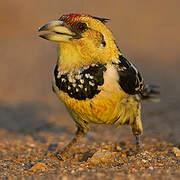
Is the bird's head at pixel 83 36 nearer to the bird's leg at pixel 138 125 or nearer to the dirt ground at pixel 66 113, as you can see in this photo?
the bird's leg at pixel 138 125

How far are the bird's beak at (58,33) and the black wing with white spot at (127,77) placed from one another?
65 cm

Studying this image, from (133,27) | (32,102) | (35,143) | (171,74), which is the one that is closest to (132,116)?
(35,143)

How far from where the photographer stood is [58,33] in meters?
3.84

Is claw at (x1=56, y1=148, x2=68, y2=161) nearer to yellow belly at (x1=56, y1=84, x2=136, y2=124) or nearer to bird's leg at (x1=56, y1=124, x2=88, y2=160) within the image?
bird's leg at (x1=56, y1=124, x2=88, y2=160)

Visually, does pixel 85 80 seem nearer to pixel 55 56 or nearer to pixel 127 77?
pixel 127 77

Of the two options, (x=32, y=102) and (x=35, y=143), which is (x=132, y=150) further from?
(x=32, y=102)

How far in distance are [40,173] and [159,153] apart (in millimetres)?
1603

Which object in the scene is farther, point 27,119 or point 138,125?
point 27,119

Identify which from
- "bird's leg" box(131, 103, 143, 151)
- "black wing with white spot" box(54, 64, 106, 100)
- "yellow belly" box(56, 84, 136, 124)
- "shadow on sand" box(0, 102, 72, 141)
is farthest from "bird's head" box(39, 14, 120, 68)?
"shadow on sand" box(0, 102, 72, 141)

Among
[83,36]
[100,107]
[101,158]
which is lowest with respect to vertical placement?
[101,158]

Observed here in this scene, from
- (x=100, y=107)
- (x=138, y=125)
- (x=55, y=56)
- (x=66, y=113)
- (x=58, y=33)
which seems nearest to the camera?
(x=58, y=33)

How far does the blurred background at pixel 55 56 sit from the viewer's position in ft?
24.1

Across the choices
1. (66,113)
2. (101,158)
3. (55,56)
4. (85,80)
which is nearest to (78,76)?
(85,80)

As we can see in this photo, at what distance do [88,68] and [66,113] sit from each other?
402cm
